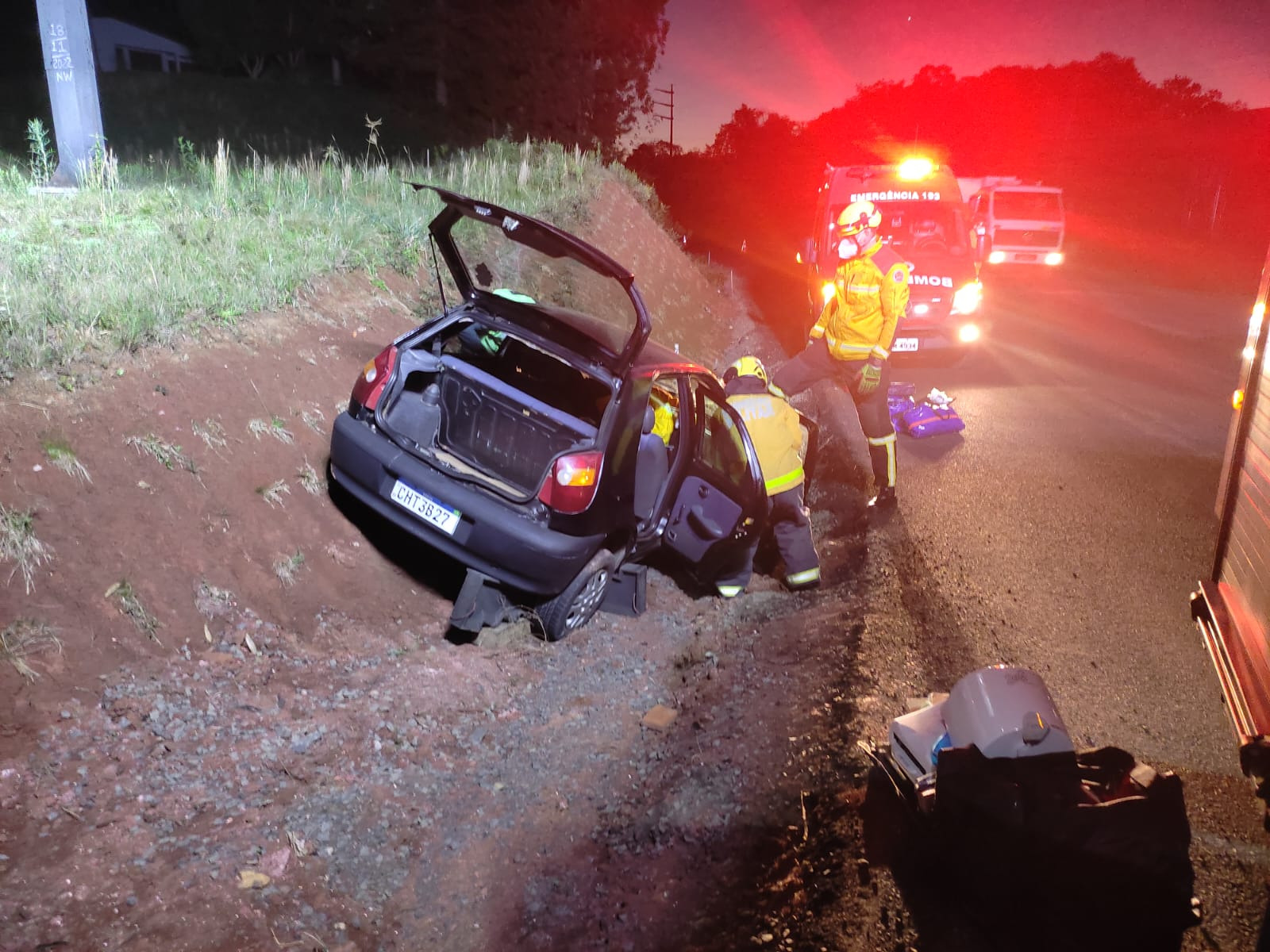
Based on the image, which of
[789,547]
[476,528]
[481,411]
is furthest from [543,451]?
[789,547]

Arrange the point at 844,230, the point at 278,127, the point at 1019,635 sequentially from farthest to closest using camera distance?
the point at 278,127 → the point at 844,230 → the point at 1019,635

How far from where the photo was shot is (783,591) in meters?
5.78

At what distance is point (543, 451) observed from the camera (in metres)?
4.91

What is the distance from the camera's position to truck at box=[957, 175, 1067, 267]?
2155 centimetres

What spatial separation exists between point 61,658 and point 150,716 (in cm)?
41

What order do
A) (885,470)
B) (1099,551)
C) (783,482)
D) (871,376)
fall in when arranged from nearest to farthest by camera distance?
(783,482) → (1099,551) → (871,376) → (885,470)

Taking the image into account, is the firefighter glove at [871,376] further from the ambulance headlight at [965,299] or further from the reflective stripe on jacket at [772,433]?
the ambulance headlight at [965,299]

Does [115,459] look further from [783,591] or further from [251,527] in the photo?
[783,591]

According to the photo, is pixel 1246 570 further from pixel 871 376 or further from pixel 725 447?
pixel 871 376

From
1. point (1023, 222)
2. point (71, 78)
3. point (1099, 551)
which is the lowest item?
point (1099, 551)

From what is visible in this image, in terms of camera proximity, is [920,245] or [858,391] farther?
[920,245]

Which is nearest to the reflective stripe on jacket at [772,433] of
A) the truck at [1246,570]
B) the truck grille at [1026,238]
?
the truck at [1246,570]

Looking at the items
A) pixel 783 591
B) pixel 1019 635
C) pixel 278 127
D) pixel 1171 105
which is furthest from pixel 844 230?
pixel 1171 105

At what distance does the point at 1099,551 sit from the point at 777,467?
2536 millimetres
